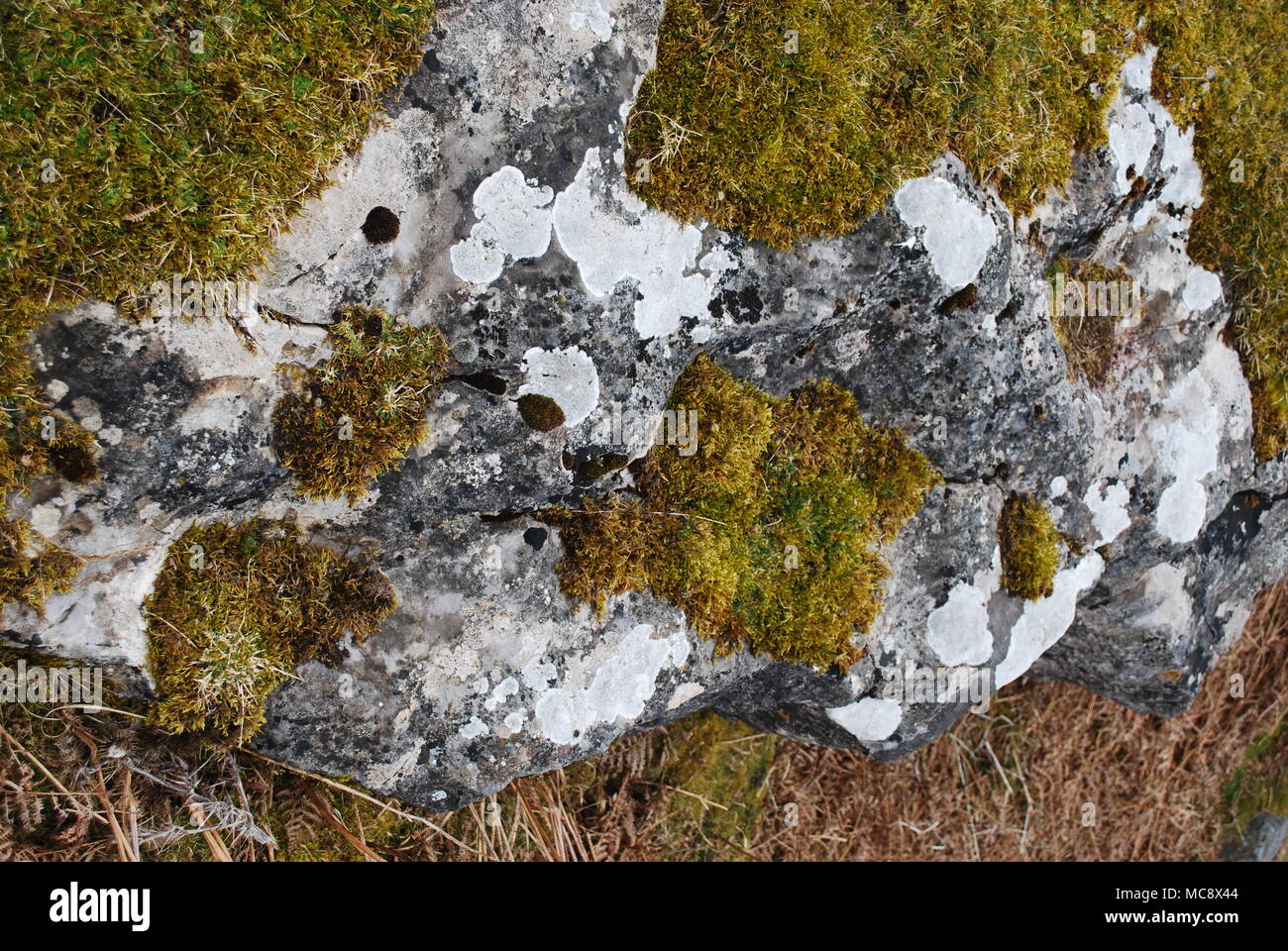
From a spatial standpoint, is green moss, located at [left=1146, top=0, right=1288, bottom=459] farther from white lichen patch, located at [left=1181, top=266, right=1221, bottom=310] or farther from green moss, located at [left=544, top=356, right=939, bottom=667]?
green moss, located at [left=544, top=356, right=939, bottom=667]

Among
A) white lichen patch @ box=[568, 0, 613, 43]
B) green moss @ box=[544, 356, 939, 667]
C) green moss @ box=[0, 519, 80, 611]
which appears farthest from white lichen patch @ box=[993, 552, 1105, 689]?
green moss @ box=[0, 519, 80, 611]

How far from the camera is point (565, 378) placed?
9.85 ft

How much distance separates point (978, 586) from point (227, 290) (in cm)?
331

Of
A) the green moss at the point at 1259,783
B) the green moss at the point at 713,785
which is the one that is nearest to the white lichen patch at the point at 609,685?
the green moss at the point at 713,785

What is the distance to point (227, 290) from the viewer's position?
264 cm

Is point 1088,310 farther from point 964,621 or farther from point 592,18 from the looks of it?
point 592,18

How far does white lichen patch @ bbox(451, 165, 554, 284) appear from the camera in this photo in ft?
9.30

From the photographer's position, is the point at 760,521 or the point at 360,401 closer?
the point at 360,401

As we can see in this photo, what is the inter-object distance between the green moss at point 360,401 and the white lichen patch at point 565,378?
0.30 meters

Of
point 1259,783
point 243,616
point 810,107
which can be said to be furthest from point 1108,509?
point 1259,783

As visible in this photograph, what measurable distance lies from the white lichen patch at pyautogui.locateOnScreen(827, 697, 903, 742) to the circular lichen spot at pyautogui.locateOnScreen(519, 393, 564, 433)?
201 cm

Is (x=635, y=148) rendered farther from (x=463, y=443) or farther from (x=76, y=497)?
(x=76, y=497)

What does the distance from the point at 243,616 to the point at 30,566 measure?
0.64 meters
